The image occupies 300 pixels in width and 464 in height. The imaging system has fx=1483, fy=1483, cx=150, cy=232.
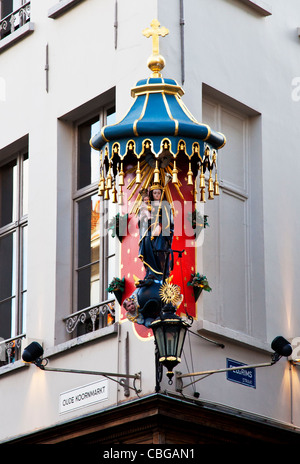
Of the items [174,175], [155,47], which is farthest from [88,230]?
[155,47]

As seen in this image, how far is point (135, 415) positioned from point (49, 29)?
6783 millimetres

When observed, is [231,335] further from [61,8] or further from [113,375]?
[61,8]

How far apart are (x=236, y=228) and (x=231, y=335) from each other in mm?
1924

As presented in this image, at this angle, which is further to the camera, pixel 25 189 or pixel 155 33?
pixel 25 189

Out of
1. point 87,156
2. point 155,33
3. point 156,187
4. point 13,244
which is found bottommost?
point 156,187

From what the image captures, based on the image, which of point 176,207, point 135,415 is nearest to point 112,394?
point 135,415

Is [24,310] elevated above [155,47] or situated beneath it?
situated beneath

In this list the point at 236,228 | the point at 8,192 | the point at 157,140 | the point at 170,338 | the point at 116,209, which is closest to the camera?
the point at 170,338

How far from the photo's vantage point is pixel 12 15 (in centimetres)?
2352

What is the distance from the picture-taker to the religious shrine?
18.4 m
